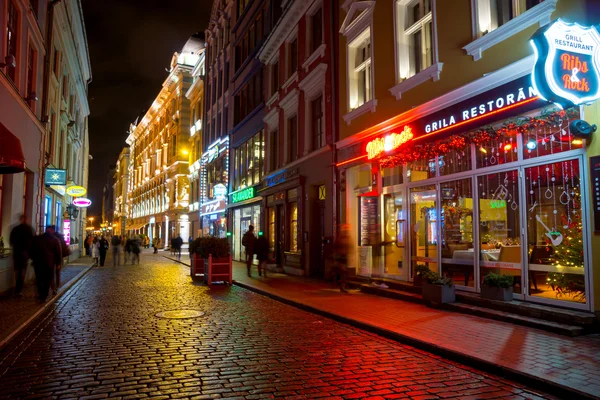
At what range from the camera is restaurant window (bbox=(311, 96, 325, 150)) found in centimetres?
1717

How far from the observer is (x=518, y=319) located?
7.85 m

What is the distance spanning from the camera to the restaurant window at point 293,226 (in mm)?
18562

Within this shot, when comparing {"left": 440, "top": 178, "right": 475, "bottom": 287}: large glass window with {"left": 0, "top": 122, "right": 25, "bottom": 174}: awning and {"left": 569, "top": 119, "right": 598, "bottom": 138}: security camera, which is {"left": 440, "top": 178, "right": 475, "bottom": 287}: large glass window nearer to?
{"left": 569, "top": 119, "right": 598, "bottom": 138}: security camera

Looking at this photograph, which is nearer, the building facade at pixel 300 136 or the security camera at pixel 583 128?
the security camera at pixel 583 128

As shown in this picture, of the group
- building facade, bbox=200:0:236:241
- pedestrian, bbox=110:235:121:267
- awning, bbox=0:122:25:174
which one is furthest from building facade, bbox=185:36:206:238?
awning, bbox=0:122:25:174

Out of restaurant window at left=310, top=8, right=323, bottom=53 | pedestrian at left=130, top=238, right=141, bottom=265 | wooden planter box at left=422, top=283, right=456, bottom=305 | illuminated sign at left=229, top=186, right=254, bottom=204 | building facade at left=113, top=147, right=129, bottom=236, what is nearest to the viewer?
wooden planter box at left=422, top=283, right=456, bottom=305

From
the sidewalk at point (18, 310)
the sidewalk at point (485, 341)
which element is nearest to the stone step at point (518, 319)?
the sidewalk at point (485, 341)

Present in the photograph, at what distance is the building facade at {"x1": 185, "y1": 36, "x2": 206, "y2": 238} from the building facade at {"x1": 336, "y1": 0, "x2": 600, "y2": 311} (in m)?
26.5

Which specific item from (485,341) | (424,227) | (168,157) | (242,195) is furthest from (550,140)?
(168,157)

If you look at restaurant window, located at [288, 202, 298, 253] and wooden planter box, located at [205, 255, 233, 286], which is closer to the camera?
wooden planter box, located at [205, 255, 233, 286]

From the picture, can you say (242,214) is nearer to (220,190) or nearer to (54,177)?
(220,190)

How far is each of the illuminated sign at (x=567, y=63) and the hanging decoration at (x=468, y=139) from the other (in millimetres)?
917

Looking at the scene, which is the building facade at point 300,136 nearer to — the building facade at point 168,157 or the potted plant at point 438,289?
the potted plant at point 438,289

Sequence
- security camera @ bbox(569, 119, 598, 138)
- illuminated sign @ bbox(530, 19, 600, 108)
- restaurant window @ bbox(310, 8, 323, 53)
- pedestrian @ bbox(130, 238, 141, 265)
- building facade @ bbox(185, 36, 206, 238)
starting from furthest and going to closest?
building facade @ bbox(185, 36, 206, 238) → pedestrian @ bbox(130, 238, 141, 265) → restaurant window @ bbox(310, 8, 323, 53) → security camera @ bbox(569, 119, 598, 138) → illuminated sign @ bbox(530, 19, 600, 108)
